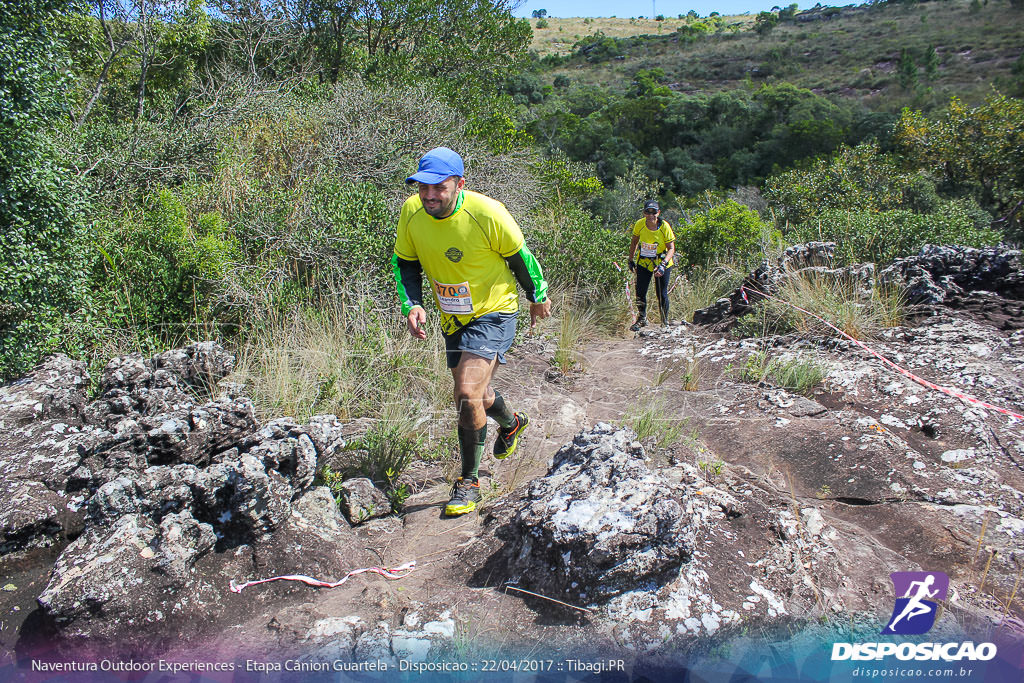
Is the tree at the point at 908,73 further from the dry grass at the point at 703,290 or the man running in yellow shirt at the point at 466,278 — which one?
the man running in yellow shirt at the point at 466,278

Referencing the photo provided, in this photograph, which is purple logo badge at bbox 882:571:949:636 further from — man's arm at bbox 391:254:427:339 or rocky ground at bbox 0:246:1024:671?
man's arm at bbox 391:254:427:339

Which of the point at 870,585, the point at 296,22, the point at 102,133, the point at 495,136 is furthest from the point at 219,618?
the point at 296,22

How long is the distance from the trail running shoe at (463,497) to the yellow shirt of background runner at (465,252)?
87cm

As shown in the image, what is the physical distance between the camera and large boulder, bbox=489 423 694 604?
263 centimetres

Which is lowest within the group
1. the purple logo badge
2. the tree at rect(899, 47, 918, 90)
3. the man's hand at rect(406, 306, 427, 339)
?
the purple logo badge

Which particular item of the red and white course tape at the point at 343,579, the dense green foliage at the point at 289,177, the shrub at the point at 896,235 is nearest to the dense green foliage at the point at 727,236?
the dense green foliage at the point at 289,177

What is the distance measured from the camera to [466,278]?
3.56 metres

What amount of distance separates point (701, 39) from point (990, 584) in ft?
205

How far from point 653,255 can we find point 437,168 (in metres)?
4.95

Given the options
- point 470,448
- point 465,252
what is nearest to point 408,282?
point 465,252

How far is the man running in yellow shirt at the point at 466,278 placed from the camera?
11.3 feet

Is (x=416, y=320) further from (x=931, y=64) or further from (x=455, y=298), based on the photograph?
(x=931, y=64)

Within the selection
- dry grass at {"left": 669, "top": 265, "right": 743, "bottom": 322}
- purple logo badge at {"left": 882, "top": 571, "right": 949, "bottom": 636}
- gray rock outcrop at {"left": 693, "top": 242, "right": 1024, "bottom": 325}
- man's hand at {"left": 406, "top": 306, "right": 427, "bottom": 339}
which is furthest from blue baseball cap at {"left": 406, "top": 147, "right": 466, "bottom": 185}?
dry grass at {"left": 669, "top": 265, "right": 743, "bottom": 322}

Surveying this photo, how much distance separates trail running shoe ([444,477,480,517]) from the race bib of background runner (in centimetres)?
96
